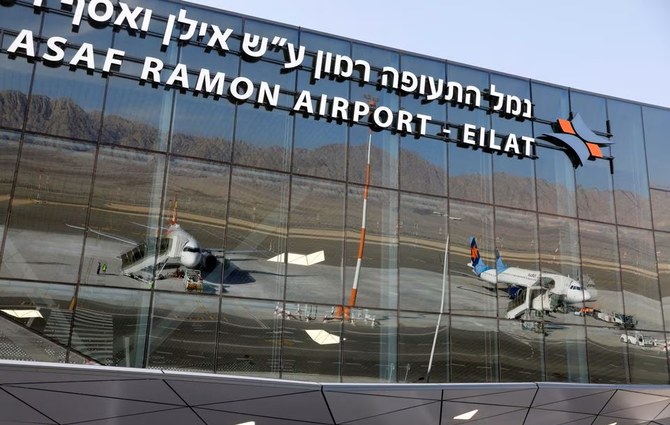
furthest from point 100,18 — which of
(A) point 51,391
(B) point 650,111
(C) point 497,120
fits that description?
(B) point 650,111

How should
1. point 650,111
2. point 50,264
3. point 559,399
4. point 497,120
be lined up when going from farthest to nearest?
point 650,111 < point 497,120 < point 559,399 < point 50,264

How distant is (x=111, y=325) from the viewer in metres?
16.9

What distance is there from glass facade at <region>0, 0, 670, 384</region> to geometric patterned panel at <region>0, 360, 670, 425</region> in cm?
100

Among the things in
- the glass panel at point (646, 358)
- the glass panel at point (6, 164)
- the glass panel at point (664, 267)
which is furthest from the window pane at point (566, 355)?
the glass panel at point (6, 164)

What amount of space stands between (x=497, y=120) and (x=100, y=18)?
13390mm

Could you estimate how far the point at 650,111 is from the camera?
25719mm

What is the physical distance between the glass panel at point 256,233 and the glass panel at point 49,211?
4.01m

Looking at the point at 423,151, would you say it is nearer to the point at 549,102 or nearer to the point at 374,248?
the point at 374,248

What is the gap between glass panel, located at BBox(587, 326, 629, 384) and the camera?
70.8 feet

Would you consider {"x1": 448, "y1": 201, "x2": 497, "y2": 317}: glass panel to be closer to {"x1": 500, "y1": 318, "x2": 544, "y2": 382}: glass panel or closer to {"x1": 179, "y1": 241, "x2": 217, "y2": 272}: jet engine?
{"x1": 500, "y1": 318, "x2": 544, "y2": 382}: glass panel

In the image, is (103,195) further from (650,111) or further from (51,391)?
(650,111)

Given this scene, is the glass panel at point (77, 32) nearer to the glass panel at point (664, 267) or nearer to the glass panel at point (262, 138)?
the glass panel at point (262, 138)

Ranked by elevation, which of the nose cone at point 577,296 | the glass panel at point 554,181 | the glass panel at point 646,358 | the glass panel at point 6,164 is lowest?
the glass panel at point 646,358

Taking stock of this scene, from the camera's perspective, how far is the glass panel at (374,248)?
64.3ft
